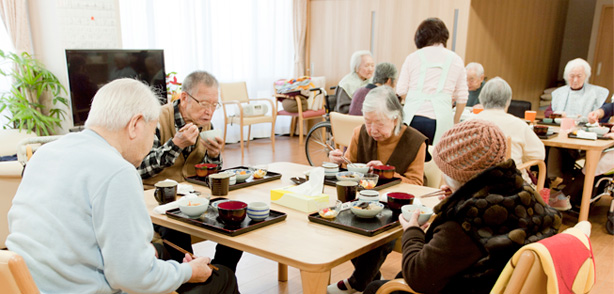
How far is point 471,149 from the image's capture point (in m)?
1.22

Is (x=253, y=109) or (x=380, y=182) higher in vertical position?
(x=380, y=182)

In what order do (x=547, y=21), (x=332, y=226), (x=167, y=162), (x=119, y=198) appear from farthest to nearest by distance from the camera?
(x=547, y=21), (x=167, y=162), (x=332, y=226), (x=119, y=198)

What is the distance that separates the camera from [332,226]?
1.54 meters

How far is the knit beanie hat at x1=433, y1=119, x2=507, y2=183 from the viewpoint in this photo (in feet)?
3.97

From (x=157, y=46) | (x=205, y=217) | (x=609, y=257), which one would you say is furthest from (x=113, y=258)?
(x=157, y=46)

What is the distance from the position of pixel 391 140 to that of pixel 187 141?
1041 millimetres

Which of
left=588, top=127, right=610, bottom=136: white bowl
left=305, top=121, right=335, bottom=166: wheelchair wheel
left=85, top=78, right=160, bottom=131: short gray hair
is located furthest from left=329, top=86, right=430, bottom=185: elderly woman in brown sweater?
left=305, top=121, right=335, bottom=166: wheelchair wheel

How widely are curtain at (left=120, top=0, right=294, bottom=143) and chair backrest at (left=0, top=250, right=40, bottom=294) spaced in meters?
4.88

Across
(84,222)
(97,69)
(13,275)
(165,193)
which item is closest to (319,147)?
(97,69)

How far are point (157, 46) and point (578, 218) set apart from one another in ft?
15.9

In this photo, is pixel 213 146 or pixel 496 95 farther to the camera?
pixel 496 95

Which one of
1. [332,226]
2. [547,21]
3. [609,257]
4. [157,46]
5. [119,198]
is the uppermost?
[547,21]

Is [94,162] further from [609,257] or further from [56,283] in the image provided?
[609,257]

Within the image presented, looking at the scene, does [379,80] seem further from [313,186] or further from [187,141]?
[313,186]
